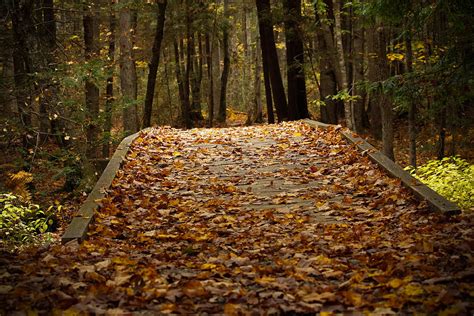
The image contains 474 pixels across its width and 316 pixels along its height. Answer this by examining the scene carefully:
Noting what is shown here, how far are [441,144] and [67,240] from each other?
13.6 m

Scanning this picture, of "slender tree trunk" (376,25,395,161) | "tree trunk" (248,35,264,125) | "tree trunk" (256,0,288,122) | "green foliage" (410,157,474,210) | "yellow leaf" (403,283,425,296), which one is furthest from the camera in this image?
"tree trunk" (248,35,264,125)

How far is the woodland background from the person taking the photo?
8.79 meters

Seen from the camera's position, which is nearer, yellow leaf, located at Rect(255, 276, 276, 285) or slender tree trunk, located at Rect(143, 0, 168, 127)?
yellow leaf, located at Rect(255, 276, 276, 285)

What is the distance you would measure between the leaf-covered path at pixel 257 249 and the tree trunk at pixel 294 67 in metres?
8.75

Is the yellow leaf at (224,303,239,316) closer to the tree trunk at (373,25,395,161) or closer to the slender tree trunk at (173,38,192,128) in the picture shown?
the tree trunk at (373,25,395,161)

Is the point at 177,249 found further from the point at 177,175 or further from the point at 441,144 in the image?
the point at 441,144

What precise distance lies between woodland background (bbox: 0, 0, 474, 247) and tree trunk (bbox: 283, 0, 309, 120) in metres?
0.05

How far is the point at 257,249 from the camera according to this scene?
18.4 feet

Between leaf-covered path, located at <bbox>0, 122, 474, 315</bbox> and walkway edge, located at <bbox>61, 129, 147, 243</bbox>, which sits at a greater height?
walkway edge, located at <bbox>61, 129, 147, 243</bbox>

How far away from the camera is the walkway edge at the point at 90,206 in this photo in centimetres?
594

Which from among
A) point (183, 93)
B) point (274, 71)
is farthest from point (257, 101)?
point (274, 71)

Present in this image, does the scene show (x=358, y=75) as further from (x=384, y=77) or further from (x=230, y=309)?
(x=230, y=309)

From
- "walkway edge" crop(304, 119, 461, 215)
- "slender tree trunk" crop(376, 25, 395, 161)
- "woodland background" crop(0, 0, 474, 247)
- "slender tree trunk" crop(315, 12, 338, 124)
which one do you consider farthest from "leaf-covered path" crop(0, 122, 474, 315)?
"slender tree trunk" crop(315, 12, 338, 124)

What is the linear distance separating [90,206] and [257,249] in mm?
2760
